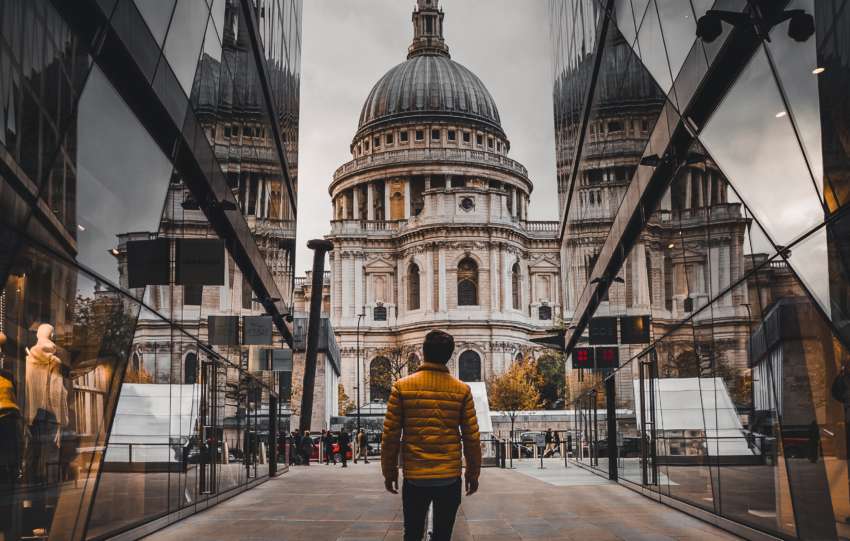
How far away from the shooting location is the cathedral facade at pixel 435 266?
98.2 m

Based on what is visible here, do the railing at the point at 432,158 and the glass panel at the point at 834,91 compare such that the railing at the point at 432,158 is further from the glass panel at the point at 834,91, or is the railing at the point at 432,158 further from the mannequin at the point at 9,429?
the mannequin at the point at 9,429

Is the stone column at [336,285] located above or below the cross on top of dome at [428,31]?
below

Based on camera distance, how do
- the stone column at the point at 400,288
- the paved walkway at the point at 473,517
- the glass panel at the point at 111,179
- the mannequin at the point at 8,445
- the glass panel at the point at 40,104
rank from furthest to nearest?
the stone column at the point at 400,288 → the paved walkway at the point at 473,517 → the glass panel at the point at 111,179 → the mannequin at the point at 8,445 → the glass panel at the point at 40,104

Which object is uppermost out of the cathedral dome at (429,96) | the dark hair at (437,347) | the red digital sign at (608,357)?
the cathedral dome at (429,96)

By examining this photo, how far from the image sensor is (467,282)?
100 meters

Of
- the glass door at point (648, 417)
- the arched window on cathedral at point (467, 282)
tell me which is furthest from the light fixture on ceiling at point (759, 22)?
the arched window on cathedral at point (467, 282)

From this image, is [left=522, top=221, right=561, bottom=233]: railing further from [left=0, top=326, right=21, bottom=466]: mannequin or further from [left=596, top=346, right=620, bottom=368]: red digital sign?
[left=0, top=326, right=21, bottom=466]: mannequin

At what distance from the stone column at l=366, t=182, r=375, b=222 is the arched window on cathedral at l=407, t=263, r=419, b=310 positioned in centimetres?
1422

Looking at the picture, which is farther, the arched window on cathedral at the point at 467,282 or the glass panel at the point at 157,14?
the arched window on cathedral at the point at 467,282

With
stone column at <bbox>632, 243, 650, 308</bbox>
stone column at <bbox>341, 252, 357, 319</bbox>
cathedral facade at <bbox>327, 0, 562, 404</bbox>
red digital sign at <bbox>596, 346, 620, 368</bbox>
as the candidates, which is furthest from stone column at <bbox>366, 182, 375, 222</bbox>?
stone column at <bbox>632, 243, 650, 308</bbox>

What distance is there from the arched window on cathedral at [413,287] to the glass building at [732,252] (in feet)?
273

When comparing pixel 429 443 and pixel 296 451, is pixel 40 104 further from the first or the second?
pixel 296 451

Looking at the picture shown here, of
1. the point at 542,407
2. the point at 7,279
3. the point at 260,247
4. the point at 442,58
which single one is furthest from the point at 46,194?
the point at 442,58

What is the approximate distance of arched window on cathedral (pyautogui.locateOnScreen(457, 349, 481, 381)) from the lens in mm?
97500
